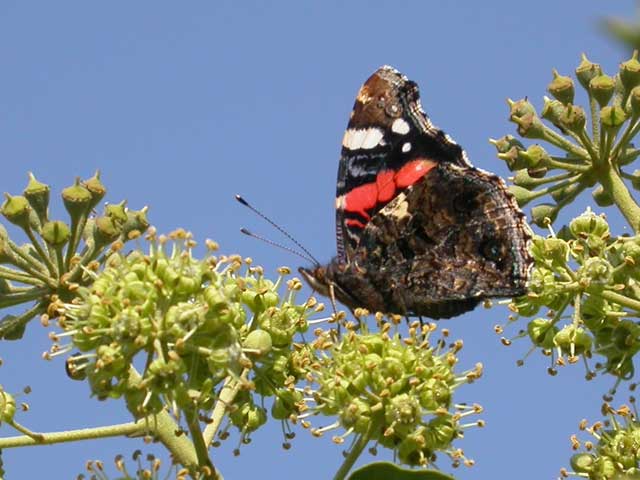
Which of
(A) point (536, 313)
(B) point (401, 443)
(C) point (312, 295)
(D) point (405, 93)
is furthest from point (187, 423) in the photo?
(D) point (405, 93)

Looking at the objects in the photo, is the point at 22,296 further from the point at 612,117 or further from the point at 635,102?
the point at 635,102

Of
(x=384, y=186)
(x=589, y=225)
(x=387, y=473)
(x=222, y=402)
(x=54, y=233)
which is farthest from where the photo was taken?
(x=384, y=186)

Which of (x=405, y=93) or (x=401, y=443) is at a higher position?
(x=405, y=93)

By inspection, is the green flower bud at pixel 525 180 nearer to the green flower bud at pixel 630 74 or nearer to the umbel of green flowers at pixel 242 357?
the green flower bud at pixel 630 74

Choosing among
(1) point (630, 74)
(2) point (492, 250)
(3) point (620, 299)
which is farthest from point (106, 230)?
(1) point (630, 74)

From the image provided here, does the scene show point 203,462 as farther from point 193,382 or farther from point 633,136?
point 633,136
